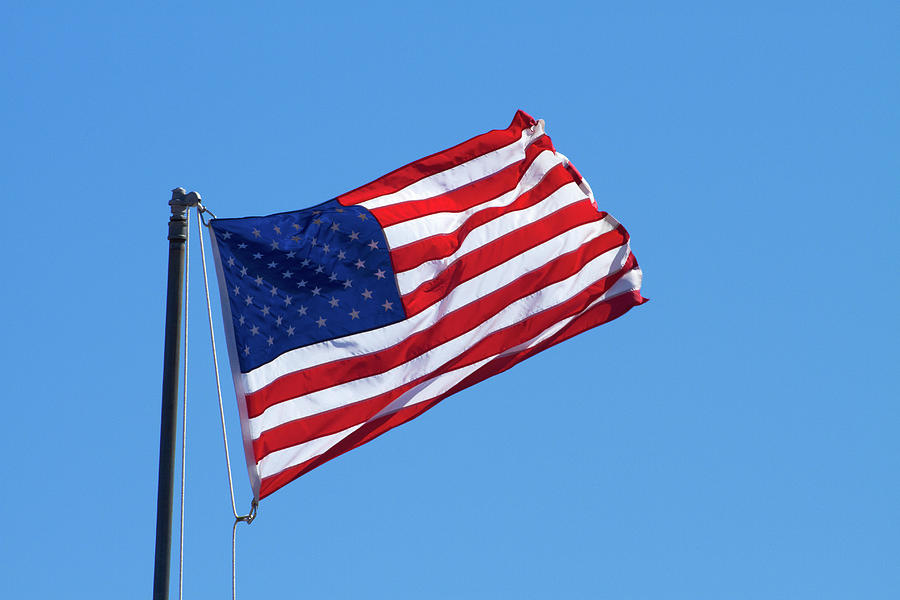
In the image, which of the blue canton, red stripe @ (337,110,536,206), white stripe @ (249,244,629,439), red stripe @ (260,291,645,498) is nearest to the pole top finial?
the blue canton

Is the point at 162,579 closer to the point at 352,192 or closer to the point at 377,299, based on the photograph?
the point at 377,299

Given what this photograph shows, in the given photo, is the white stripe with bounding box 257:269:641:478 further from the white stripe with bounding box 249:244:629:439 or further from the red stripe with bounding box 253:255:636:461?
the white stripe with bounding box 249:244:629:439

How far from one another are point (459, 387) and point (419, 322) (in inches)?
41.7

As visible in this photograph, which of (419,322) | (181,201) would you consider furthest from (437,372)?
(181,201)

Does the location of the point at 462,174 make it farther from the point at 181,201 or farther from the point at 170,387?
the point at 170,387

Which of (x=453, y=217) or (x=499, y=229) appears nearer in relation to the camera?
(x=453, y=217)

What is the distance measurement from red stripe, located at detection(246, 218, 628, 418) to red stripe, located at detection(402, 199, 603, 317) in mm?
318

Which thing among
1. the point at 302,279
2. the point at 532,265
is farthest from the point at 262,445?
the point at 532,265

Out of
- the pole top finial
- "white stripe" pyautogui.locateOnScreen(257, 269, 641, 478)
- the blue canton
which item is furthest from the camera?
the blue canton

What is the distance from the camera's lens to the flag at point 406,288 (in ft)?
49.5

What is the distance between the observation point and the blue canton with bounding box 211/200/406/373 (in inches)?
593

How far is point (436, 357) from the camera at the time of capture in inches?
661

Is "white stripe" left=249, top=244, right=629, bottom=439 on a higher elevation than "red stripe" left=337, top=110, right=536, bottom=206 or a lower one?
lower

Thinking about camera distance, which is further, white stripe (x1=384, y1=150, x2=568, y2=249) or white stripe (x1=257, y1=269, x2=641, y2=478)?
white stripe (x1=384, y1=150, x2=568, y2=249)
